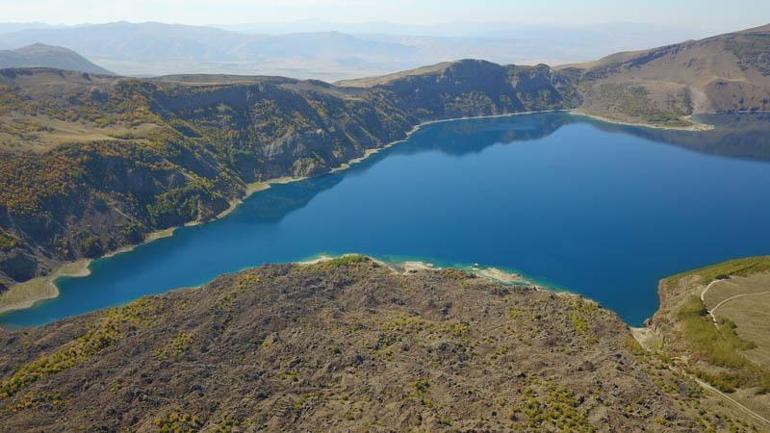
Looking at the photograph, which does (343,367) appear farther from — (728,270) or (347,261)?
(728,270)

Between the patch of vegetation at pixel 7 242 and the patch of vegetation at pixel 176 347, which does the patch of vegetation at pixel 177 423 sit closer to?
the patch of vegetation at pixel 176 347

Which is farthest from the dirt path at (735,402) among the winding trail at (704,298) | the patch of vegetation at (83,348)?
the patch of vegetation at (83,348)

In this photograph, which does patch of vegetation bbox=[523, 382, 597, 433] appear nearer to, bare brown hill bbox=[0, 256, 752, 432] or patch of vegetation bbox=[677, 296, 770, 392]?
bare brown hill bbox=[0, 256, 752, 432]

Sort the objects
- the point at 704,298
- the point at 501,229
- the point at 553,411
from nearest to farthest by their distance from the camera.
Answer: the point at 553,411 → the point at 704,298 → the point at 501,229

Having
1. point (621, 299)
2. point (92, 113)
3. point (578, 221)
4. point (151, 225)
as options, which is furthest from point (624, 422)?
point (92, 113)

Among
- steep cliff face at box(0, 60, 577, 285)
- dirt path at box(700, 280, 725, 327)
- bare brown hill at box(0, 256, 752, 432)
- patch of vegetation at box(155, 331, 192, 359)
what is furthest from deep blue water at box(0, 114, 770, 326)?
patch of vegetation at box(155, 331, 192, 359)

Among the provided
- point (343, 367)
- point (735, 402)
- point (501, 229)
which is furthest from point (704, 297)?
point (343, 367)
